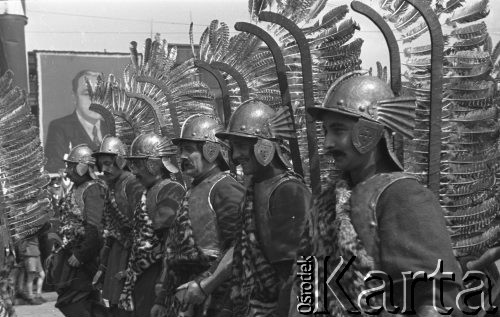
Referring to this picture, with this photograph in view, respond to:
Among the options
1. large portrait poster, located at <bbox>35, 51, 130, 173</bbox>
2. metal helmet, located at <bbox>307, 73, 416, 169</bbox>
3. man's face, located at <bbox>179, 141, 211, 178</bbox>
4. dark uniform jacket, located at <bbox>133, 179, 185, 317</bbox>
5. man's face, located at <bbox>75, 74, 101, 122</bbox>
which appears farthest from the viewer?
man's face, located at <bbox>75, 74, 101, 122</bbox>

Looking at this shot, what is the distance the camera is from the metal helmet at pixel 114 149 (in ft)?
28.7

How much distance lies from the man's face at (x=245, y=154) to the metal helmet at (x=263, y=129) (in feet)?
0.11

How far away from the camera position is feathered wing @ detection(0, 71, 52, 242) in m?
6.54

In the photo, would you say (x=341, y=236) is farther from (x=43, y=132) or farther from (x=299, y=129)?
(x=43, y=132)

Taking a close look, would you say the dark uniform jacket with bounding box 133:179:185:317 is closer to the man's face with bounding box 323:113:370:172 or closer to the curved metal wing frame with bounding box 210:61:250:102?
the curved metal wing frame with bounding box 210:61:250:102

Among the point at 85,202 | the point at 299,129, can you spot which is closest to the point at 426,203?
the point at 299,129

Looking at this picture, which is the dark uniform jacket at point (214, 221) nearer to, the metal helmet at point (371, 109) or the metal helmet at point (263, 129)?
the metal helmet at point (263, 129)

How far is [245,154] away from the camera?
4.95 m

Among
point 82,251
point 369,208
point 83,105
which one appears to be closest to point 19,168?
point 82,251

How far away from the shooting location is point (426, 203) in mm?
3264

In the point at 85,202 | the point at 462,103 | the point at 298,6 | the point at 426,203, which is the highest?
the point at 298,6

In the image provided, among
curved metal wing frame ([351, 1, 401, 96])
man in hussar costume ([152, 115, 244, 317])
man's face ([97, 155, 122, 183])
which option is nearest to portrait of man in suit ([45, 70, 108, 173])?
man's face ([97, 155, 122, 183])

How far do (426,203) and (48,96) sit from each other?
46.5 feet

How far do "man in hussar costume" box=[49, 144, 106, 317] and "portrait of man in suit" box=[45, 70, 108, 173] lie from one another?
21.7ft
